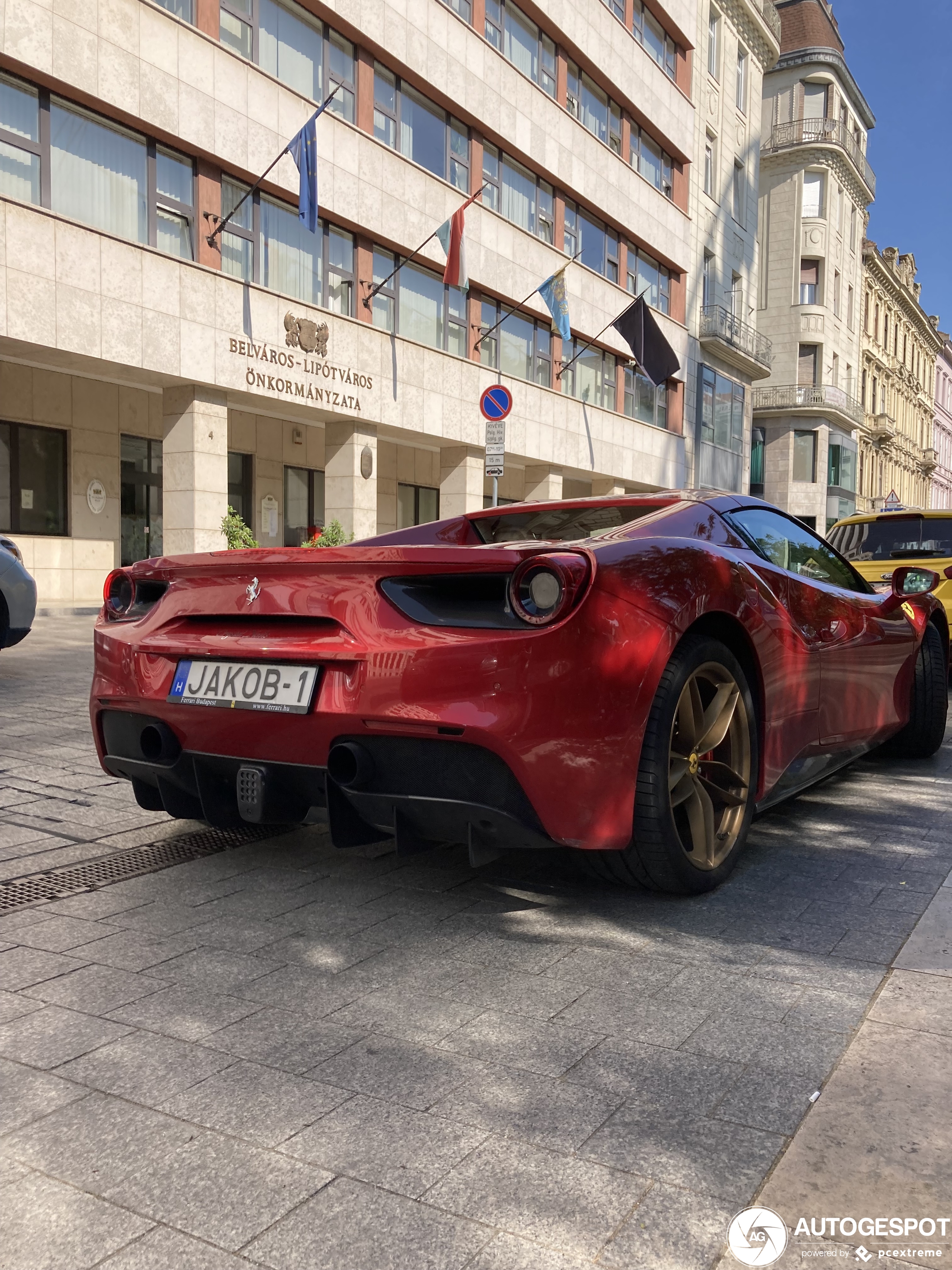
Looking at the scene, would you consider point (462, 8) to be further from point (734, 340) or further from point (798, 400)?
point (798, 400)

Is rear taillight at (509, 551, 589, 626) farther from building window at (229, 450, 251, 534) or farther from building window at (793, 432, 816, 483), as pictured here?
building window at (793, 432, 816, 483)

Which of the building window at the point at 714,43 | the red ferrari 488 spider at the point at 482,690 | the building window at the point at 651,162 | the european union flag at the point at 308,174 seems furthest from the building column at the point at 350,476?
the building window at the point at 714,43

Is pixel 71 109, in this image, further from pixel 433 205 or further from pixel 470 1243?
pixel 470 1243

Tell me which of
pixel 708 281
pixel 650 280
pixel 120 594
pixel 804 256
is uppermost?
pixel 804 256

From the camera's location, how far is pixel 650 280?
108 feet

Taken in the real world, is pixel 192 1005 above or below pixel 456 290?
below

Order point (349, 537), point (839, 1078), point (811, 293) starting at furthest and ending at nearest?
point (811, 293)
point (349, 537)
point (839, 1078)

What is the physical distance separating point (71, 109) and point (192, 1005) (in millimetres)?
16363

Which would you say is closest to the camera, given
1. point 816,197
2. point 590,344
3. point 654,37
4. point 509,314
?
point 509,314

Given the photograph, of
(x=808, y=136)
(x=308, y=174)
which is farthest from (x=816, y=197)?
(x=308, y=174)

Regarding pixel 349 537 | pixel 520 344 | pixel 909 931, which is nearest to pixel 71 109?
pixel 349 537

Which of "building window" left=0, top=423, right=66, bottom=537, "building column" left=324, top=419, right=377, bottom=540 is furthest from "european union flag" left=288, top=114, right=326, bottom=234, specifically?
"building window" left=0, top=423, right=66, bottom=537

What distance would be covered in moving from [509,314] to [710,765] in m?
22.8

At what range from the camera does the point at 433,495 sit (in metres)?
29.2
